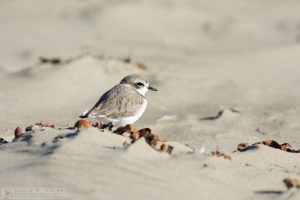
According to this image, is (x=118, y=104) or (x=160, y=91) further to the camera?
(x=160, y=91)

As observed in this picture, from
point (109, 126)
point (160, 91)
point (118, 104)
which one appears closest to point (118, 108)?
point (118, 104)

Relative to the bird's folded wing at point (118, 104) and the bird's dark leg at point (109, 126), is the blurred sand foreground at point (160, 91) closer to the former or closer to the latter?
the bird's folded wing at point (118, 104)

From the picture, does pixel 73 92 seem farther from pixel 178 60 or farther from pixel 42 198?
pixel 42 198

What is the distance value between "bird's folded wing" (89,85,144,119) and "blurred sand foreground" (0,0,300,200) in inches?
28.2

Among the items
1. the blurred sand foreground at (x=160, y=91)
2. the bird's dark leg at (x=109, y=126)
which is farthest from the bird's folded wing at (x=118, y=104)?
the blurred sand foreground at (x=160, y=91)

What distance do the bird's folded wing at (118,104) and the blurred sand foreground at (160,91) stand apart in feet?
2.35

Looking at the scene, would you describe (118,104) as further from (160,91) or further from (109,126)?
(160,91)

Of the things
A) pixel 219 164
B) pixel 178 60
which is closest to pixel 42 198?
pixel 219 164

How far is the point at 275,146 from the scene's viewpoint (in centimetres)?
674

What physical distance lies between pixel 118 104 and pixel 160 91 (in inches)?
140

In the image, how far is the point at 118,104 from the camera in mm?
7051

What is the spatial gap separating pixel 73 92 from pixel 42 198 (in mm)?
5282

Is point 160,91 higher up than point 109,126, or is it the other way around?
point 160,91

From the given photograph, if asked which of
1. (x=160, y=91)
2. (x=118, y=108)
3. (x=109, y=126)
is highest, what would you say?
(x=160, y=91)
